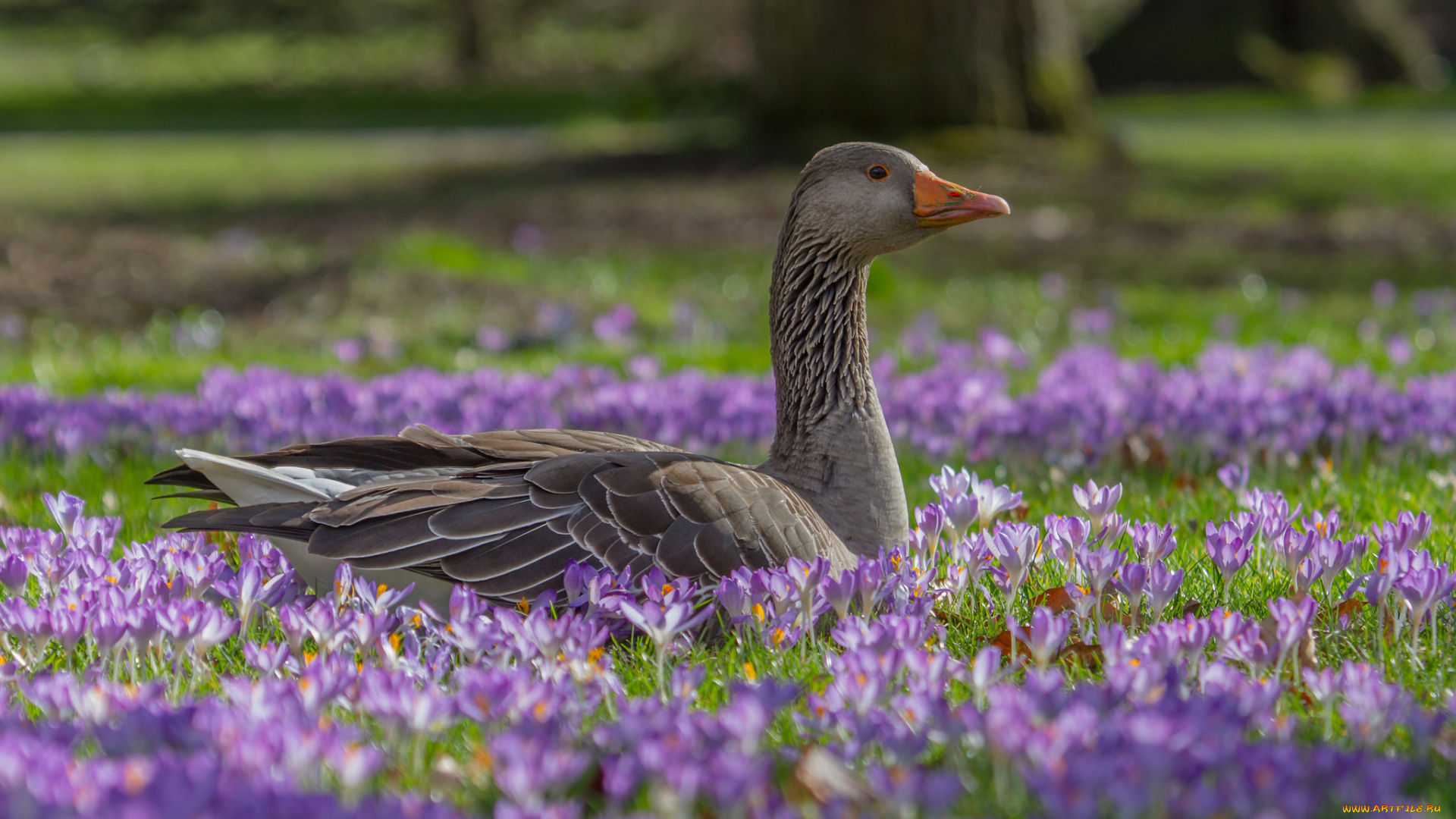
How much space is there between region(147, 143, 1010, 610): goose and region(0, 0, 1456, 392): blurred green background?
3.32 meters

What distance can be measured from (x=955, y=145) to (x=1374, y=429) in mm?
9145

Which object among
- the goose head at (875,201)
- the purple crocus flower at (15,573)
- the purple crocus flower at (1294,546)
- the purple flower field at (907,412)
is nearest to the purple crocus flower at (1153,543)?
the purple crocus flower at (1294,546)

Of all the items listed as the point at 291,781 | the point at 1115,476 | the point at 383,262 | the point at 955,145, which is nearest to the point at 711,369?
the point at 1115,476

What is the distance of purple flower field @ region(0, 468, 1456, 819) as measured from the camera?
7.00 ft

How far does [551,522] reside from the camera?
3.39m

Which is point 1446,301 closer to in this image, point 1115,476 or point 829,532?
point 1115,476

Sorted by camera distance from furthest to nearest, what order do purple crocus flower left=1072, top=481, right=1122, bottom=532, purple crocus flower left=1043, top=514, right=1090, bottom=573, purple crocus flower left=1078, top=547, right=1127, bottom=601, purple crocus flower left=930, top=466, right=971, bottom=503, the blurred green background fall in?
1. the blurred green background
2. purple crocus flower left=930, top=466, right=971, bottom=503
3. purple crocus flower left=1072, top=481, right=1122, bottom=532
4. purple crocus flower left=1043, top=514, right=1090, bottom=573
5. purple crocus flower left=1078, top=547, right=1127, bottom=601

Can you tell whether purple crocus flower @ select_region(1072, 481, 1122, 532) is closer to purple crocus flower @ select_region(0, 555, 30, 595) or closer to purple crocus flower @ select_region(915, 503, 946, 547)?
purple crocus flower @ select_region(915, 503, 946, 547)

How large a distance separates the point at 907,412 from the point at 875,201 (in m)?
2.04

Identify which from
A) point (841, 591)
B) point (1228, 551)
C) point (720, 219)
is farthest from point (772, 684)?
point (720, 219)

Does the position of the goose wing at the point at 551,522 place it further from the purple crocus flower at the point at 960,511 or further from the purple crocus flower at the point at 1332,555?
the purple crocus flower at the point at 1332,555

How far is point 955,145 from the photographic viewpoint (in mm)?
14172

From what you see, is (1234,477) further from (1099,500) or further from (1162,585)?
(1162,585)

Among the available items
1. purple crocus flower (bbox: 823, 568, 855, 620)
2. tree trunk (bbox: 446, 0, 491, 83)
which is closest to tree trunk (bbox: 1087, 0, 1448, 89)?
tree trunk (bbox: 446, 0, 491, 83)
